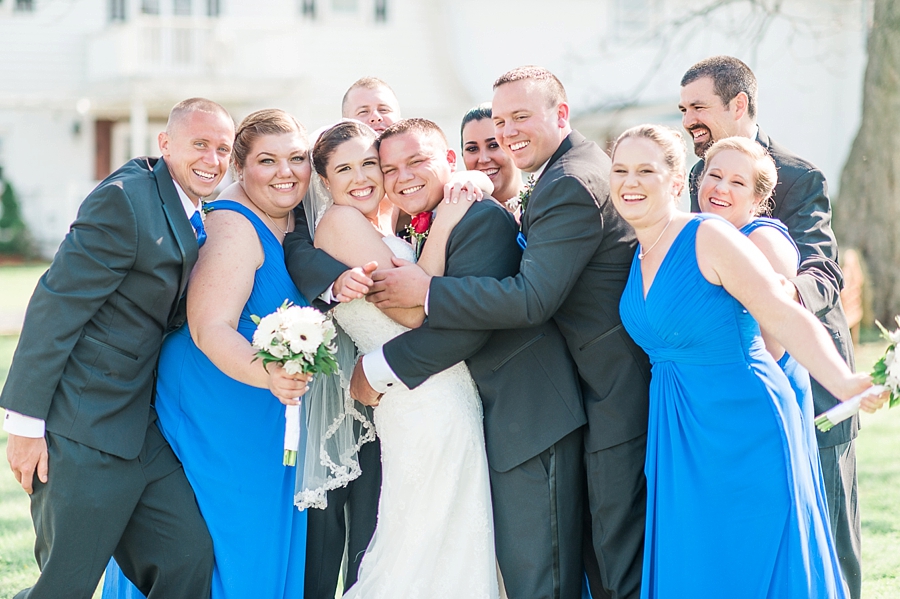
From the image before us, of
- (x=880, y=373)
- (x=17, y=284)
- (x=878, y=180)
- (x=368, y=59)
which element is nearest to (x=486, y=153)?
(x=880, y=373)

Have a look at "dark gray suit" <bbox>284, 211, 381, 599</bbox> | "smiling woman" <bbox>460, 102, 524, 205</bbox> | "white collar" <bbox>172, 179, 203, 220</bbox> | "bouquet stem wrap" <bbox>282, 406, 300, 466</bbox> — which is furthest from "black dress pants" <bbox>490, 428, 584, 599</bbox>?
"smiling woman" <bbox>460, 102, 524, 205</bbox>

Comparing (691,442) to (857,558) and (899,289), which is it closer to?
(857,558)

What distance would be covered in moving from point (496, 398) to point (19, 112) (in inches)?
912

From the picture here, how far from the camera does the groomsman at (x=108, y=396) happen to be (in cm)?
381

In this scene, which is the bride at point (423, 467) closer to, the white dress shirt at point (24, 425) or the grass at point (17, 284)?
the white dress shirt at point (24, 425)

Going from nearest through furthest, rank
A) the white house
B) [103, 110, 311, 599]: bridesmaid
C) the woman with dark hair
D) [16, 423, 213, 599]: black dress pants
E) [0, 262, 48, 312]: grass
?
[16, 423, 213, 599]: black dress pants → [103, 110, 311, 599]: bridesmaid → the woman with dark hair → [0, 262, 48, 312]: grass → the white house

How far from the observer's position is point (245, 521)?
4199 mm

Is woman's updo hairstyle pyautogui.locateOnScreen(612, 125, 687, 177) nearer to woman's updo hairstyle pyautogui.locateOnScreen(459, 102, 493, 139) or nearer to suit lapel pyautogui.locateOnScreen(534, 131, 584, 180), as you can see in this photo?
suit lapel pyautogui.locateOnScreen(534, 131, 584, 180)

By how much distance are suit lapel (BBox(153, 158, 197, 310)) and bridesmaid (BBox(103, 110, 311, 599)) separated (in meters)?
0.12

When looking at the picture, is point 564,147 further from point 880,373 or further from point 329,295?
point 880,373

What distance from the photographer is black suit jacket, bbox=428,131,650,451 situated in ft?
13.1

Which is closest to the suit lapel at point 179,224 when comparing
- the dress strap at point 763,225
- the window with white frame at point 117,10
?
the dress strap at point 763,225

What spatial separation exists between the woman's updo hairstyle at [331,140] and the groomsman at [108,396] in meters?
0.61

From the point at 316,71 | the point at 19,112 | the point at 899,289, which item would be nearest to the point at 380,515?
the point at 899,289
